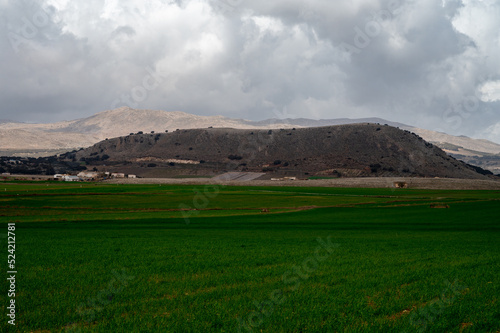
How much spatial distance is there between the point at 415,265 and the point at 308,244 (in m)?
8.73

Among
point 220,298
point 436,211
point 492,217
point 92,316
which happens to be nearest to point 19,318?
point 92,316

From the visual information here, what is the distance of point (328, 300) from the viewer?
1244 cm

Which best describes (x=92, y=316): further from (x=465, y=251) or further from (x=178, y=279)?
(x=465, y=251)

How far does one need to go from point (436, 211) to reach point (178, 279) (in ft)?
167

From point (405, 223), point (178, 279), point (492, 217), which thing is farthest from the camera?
point (492, 217)

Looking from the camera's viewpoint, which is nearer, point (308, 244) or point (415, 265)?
point (415, 265)

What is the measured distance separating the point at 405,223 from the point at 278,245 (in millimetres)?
24512

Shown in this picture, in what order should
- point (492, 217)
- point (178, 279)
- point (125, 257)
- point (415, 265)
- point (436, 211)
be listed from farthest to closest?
point (436, 211)
point (492, 217)
point (125, 257)
point (415, 265)
point (178, 279)

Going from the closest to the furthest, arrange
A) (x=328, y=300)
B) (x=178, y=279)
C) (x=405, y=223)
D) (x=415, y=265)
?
(x=328, y=300) → (x=178, y=279) → (x=415, y=265) → (x=405, y=223)

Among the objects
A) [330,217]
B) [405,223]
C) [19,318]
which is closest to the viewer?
[19,318]

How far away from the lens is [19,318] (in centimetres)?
1064

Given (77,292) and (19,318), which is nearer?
(19,318)

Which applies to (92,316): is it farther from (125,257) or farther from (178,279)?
(125,257)

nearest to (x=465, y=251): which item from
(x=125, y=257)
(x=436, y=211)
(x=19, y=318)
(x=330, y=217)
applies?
(x=125, y=257)
